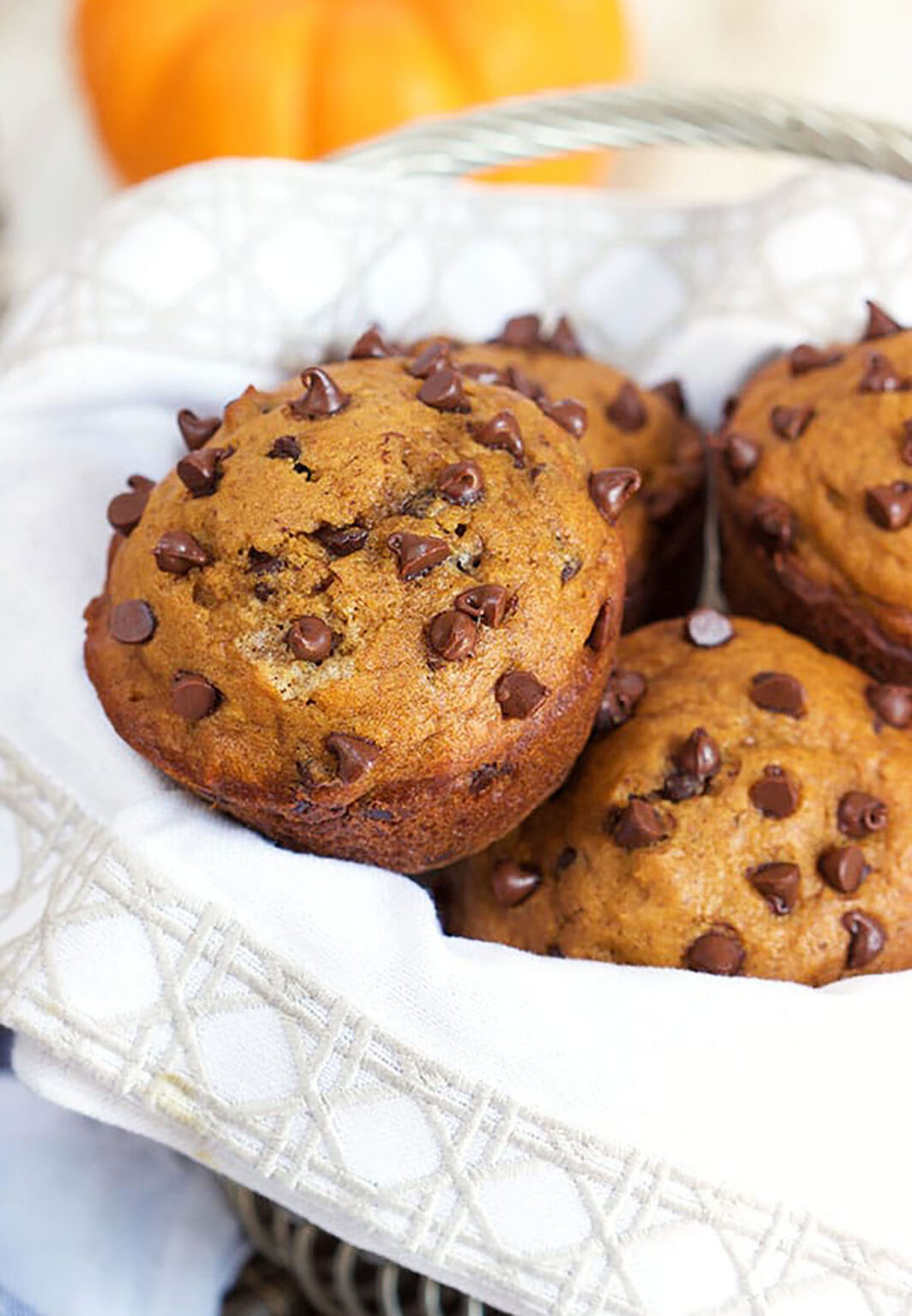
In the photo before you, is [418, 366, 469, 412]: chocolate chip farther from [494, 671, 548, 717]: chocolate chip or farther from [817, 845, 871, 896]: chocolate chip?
[817, 845, 871, 896]: chocolate chip

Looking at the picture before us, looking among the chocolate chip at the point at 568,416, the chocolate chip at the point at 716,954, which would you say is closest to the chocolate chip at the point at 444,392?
the chocolate chip at the point at 568,416

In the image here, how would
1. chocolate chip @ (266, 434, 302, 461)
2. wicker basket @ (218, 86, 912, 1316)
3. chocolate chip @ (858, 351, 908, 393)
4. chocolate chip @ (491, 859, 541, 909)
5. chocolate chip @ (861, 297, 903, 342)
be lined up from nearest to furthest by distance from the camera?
chocolate chip @ (266, 434, 302, 461) → chocolate chip @ (491, 859, 541, 909) → chocolate chip @ (858, 351, 908, 393) → chocolate chip @ (861, 297, 903, 342) → wicker basket @ (218, 86, 912, 1316)

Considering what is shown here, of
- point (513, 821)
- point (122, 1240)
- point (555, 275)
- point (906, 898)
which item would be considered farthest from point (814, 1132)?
point (555, 275)

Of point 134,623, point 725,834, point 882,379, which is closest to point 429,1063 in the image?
point 725,834

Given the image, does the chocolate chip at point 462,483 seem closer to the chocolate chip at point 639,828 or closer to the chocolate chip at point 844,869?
the chocolate chip at point 639,828

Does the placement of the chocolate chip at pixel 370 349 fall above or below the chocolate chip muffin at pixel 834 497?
above

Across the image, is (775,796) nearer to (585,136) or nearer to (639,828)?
(639,828)

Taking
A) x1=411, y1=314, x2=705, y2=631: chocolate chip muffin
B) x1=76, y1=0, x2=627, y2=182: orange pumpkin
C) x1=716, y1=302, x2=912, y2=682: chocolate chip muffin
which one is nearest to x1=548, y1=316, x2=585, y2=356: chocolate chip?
x1=411, y1=314, x2=705, y2=631: chocolate chip muffin
